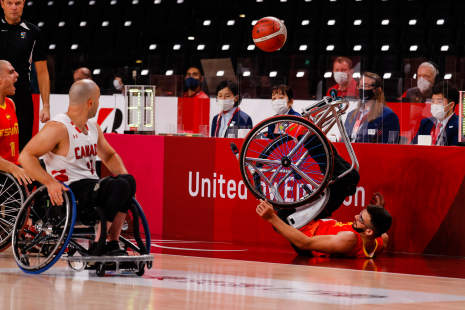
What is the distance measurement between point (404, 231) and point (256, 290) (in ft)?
7.48

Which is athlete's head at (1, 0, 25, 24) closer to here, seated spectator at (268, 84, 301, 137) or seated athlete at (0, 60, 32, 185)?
seated athlete at (0, 60, 32, 185)

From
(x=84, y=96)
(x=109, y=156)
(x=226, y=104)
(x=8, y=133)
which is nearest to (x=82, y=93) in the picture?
(x=84, y=96)

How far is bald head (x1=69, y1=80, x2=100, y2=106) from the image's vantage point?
13.9 ft

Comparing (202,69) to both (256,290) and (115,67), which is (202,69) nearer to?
(115,67)

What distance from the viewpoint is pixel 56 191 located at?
388cm

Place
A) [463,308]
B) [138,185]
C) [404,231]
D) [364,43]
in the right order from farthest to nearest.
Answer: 1. [364,43]
2. [138,185]
3. [404,231]
4. [463,308]

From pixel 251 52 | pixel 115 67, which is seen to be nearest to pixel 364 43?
pixel 251 52

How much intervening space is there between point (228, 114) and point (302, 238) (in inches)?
71.4

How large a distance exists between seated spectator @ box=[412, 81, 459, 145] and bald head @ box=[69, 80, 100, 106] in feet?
9.85

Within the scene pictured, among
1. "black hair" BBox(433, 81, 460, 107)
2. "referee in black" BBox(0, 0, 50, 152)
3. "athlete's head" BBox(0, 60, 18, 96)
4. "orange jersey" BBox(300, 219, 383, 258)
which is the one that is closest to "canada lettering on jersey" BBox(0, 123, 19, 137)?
"athlete's head" BBox(0, 60, 18, 96)

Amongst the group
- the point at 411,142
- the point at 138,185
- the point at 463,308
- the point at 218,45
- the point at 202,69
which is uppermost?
the point at 218,45

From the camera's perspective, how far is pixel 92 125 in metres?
4.41

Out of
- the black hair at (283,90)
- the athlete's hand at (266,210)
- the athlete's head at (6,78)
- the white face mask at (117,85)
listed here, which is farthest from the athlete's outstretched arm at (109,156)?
the white face mask at (117,85)

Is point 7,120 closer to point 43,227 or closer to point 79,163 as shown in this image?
point 79,163
